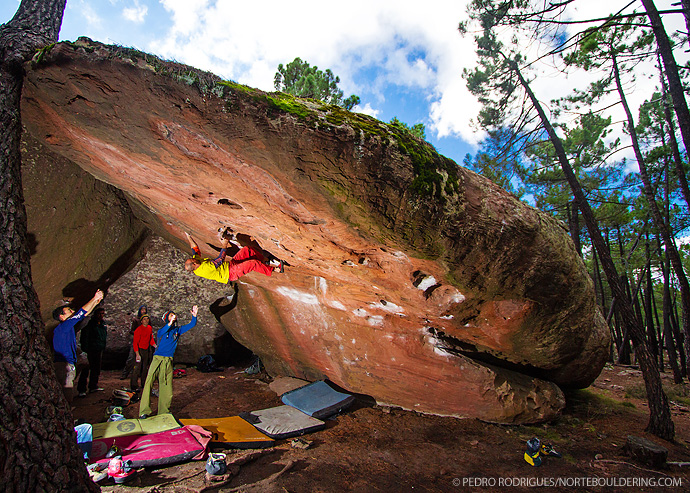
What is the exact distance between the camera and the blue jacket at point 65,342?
4.91 m

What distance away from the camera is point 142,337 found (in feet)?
22.1

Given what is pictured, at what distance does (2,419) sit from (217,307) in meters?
6.90

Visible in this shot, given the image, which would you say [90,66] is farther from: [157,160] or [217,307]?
[217,307]

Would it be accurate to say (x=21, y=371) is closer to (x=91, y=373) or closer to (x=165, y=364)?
(x=165, y=364)

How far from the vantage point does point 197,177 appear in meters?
3.94

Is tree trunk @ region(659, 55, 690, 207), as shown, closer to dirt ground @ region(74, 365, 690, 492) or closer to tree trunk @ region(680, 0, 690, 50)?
tree trunk @ region(680, 0, 690, 50)

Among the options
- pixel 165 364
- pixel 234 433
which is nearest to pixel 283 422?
pixel 234 433

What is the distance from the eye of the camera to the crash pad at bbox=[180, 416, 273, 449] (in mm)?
4367

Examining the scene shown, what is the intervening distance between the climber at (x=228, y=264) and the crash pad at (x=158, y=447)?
2.20m

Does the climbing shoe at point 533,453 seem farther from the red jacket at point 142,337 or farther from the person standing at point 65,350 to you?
the red jacket at point 142,337

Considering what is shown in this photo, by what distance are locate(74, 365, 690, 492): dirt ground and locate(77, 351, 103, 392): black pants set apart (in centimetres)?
32

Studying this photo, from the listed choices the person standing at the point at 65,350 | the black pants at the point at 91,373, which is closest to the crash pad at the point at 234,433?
the person standing at the point at 65,350

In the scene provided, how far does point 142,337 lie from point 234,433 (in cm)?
347

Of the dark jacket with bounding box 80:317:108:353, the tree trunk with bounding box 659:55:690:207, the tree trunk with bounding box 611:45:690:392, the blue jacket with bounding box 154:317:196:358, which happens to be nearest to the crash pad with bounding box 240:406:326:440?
the blue jacket with bounding box 154:317:196:358
